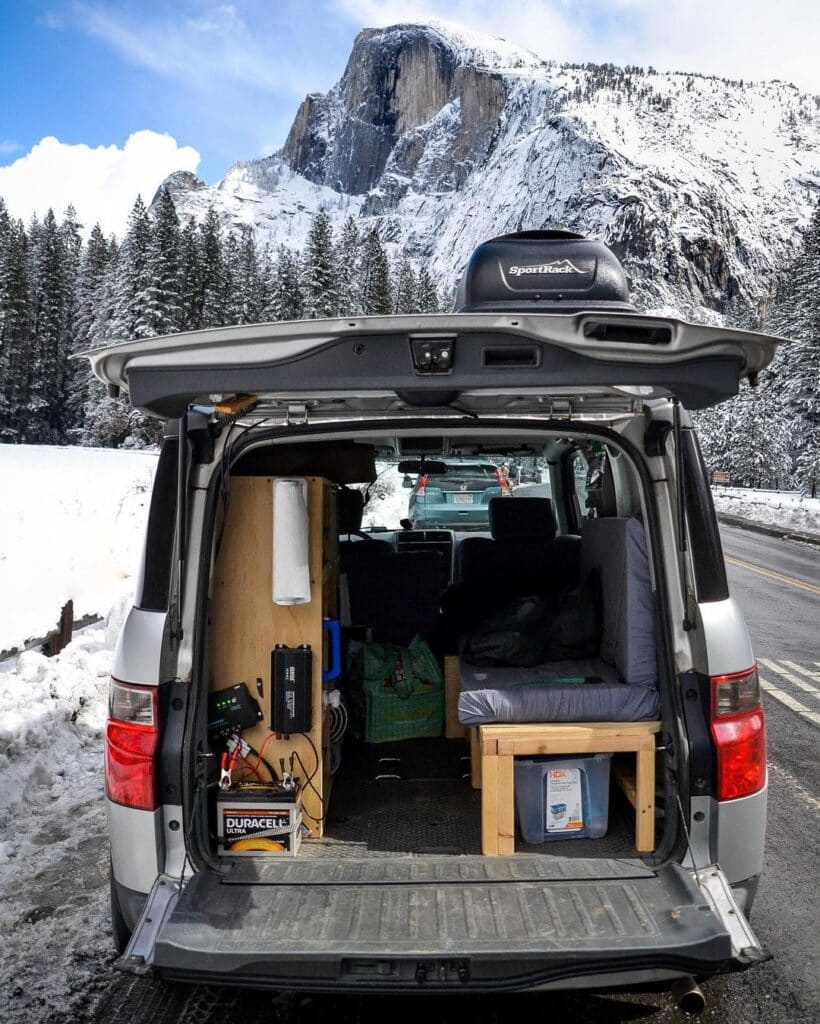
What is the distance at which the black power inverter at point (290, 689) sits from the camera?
11.0 ft

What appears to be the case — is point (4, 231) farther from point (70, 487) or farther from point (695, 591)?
point (695, 591)

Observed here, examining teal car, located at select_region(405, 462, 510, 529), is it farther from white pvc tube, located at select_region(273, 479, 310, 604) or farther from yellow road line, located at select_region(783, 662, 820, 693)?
yellow road line, located at select_region(783, 662, 820, 693)

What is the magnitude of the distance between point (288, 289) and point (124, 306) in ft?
35.0

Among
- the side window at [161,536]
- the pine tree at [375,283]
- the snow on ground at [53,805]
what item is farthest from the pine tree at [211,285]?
the side window at [161,536]

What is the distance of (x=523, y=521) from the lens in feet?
17.8

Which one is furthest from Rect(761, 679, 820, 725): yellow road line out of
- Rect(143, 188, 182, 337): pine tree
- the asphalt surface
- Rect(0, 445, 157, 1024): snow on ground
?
Rect(143, 188, 182, 337): pine tree

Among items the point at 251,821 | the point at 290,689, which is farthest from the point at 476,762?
the point at 251,821

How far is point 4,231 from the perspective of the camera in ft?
208

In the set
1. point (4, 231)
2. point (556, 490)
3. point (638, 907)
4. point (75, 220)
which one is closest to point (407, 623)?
point (556, 490)

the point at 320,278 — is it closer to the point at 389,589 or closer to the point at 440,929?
the point at 389,589

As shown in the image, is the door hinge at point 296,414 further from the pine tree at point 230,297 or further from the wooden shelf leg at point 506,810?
the pine tree at point 230,297

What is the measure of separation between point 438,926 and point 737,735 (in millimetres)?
1156

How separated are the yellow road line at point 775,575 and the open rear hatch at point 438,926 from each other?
11.5 metres

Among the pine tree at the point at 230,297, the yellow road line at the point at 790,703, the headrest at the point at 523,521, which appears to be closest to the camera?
the headrest at the point at 523,521
